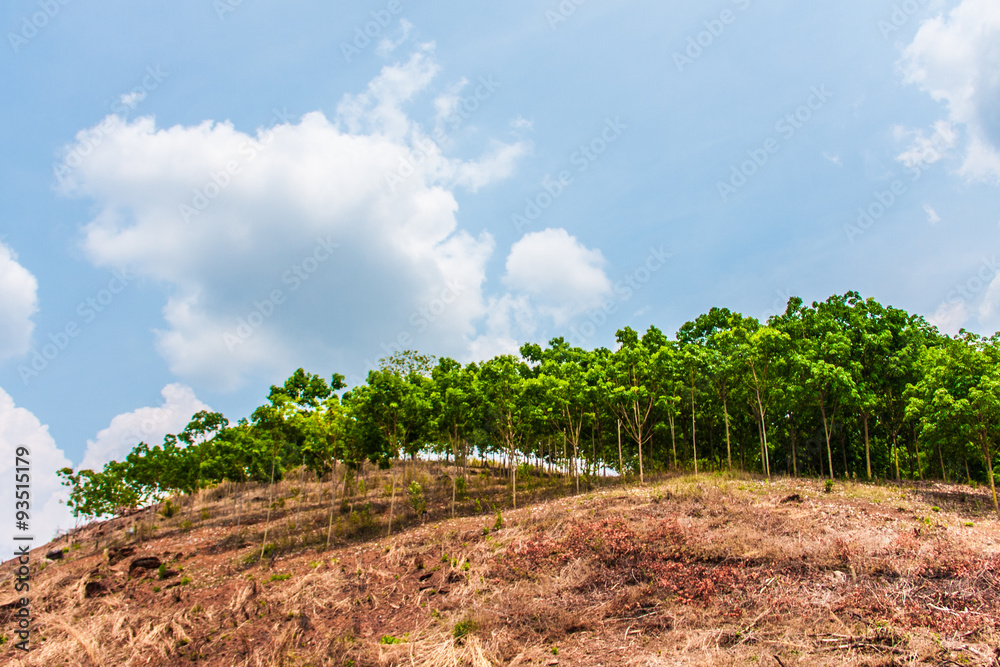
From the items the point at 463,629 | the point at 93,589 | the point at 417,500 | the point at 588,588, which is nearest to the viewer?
the point at 463,629

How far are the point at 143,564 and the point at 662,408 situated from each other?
32149 mm

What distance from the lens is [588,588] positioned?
19.1 metres

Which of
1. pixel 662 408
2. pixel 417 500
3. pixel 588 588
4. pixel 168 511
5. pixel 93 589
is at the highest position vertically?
pixel 662 408

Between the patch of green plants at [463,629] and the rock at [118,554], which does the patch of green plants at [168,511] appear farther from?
the patch of green plants at [463,629]

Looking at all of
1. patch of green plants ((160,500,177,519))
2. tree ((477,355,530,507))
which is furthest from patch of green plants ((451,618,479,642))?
patch of green plants ((160,500,177,519))

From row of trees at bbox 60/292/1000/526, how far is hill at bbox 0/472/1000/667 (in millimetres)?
5215

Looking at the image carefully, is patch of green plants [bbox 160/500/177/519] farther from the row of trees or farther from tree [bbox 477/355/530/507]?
tree [bbox 477/355/530/507]

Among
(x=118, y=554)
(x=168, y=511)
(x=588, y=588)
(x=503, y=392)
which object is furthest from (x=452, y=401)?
(x=168, y=511)

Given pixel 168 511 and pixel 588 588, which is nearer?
pixel 588 588

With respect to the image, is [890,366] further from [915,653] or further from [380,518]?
[380,518]

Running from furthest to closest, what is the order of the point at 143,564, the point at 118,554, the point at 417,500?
the point at 417,500 → the point at 118,554 → the point at 143,564

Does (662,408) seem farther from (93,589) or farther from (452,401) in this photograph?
(93,589)

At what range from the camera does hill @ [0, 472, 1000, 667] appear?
14695 mm

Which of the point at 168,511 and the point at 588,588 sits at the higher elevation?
the point at 588,588
